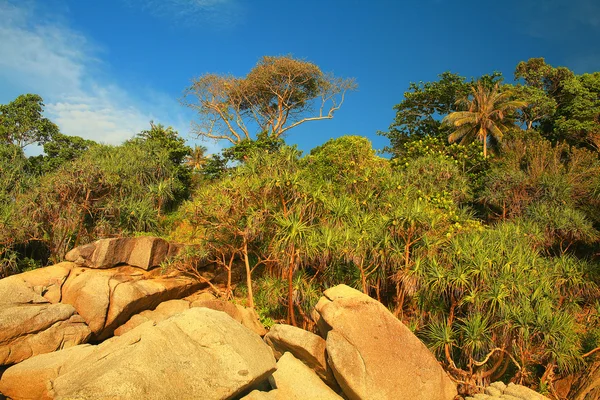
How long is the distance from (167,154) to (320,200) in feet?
47.2

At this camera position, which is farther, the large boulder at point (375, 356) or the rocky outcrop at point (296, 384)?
the large boulder at point (375, 356)

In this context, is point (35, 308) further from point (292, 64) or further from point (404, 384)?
point (292, 64)

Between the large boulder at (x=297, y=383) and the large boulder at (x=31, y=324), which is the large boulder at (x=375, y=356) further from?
the large boulder at (x=31, y=324)

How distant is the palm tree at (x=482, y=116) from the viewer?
27.8m

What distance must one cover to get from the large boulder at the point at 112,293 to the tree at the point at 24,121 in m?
14.9

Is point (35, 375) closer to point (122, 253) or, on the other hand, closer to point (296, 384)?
point (296, 384)

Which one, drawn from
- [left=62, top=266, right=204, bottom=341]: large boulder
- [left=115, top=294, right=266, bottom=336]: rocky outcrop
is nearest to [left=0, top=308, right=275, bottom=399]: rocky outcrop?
[left=115, top=294, right=266, bottom=336]: rocky outcrop

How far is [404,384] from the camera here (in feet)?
32.6

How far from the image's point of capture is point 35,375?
986 centimetres

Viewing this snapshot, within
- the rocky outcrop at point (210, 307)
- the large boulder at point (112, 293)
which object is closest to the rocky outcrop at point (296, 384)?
the rocky outcrop at point (210, 307)

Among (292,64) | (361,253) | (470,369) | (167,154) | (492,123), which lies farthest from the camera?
(292,64)

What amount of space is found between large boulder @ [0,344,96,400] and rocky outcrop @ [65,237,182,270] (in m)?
6.74

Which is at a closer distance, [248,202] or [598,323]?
[598,323]

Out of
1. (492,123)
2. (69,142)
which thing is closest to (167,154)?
(69,142)
